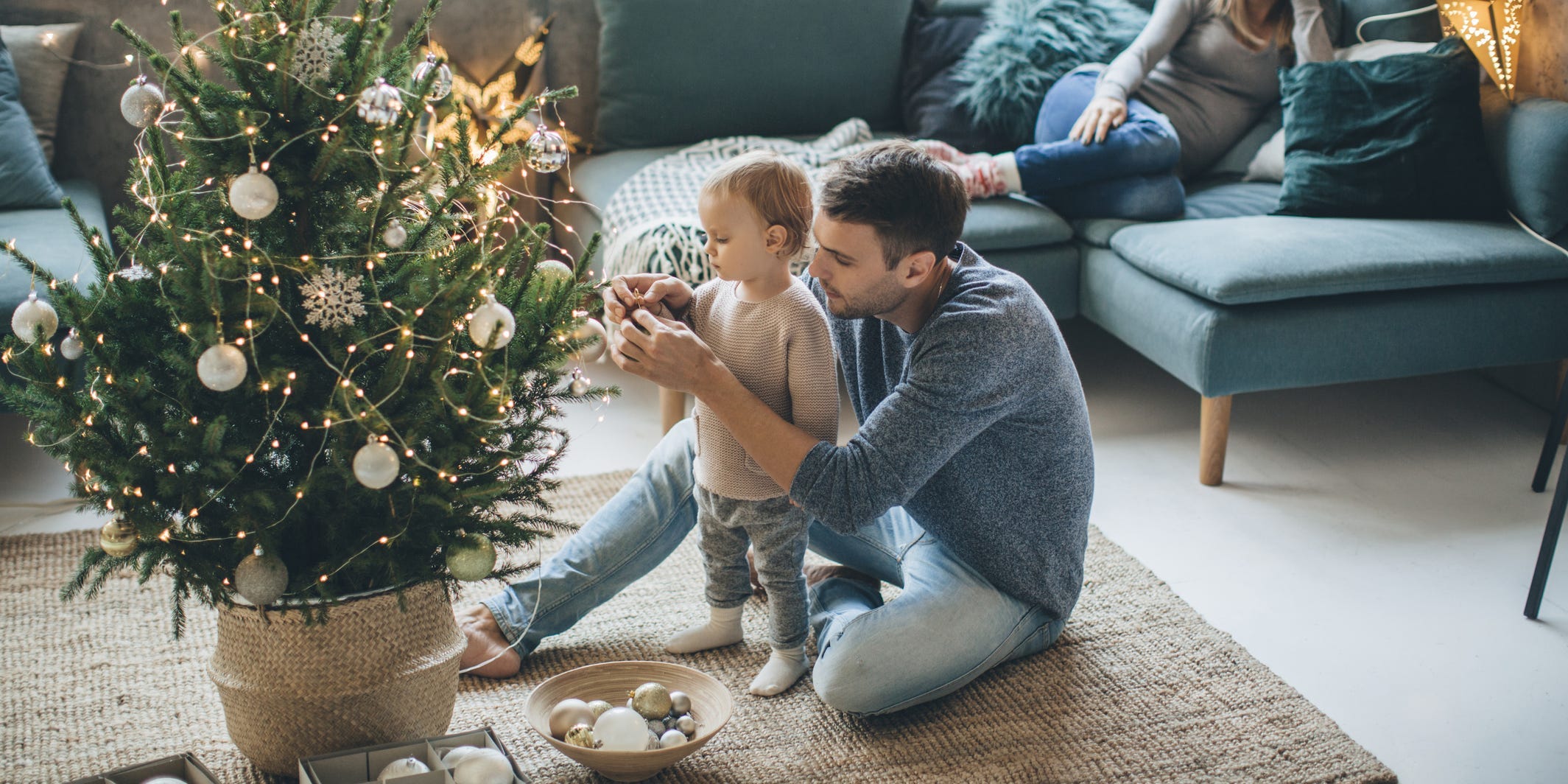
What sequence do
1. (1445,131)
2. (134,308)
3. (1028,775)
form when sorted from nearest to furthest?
(134,308) < (1028,775) < (1445,131)

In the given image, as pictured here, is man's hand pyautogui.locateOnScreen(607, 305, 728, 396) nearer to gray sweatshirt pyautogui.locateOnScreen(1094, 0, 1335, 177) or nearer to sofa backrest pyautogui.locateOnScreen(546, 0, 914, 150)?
gray sweatshirt pyautogui.locateOnScreen(1094, 0, 1335, 177)

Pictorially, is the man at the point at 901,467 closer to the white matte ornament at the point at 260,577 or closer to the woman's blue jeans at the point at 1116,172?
the white matte ornament at the point at 260,577

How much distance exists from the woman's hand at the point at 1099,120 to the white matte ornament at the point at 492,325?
1.79 m

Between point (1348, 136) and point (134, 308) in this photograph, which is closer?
point (134, 308)

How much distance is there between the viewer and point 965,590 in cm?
164

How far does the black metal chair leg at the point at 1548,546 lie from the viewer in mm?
1866

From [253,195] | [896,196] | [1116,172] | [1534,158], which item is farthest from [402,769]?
[1534,158]

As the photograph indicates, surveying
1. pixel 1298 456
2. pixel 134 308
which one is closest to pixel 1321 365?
pixel 1298 456

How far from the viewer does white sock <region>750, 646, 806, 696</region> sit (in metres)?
1.69

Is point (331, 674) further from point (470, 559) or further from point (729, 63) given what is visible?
point (729, 63)

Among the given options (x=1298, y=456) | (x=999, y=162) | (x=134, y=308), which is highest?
(x=134, y=308)

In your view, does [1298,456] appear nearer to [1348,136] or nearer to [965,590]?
[1348,136]

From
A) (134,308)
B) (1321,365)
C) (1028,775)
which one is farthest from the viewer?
(1321,365)

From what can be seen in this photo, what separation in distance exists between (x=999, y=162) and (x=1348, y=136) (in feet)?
2.40
